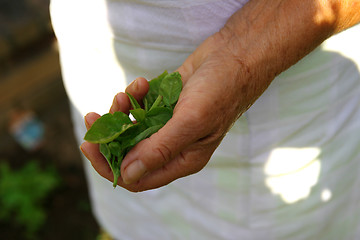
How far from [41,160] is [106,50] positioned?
163 centimetres

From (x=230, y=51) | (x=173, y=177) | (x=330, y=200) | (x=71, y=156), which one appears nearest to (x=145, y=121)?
(x=173, y=177)

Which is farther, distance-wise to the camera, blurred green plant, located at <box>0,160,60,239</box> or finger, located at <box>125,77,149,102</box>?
blurred green plant, located at <box>0,160,60,239</box>

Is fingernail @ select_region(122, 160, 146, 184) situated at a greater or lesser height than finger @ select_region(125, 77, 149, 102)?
lesser

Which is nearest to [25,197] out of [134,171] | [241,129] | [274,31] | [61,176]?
[61,176]

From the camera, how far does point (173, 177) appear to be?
3.19 ft

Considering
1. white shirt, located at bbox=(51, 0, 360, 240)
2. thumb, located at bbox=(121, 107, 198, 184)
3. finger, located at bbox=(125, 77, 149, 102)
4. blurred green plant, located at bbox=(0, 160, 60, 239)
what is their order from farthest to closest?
blurred green plant, located at bbox=(0, 160, 60, 239)
white shirt, located at bbox=(51, 0, 360, 240)
finger, located at bbox=(125, 77, 149, 102)
thumb, located at bbox=(121, 107, 198, 184)

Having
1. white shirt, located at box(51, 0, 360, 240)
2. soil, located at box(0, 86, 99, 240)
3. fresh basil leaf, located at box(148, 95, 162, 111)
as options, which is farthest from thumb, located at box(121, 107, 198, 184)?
soil, located at box(0, 86, 99, 240)

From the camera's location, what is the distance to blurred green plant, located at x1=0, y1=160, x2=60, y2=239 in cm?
240

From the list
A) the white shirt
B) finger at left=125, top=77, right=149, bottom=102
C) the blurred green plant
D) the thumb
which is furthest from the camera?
the blurred green plant

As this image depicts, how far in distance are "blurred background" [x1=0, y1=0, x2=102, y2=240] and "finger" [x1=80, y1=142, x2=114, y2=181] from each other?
62.1 inches

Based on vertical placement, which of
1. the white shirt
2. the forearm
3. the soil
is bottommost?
the soil

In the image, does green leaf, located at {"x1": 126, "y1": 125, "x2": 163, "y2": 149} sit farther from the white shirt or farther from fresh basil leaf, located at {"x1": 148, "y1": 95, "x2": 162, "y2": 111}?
the white shirt

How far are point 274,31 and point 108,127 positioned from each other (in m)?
0.41

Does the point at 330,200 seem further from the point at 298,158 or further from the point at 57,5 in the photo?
the point at 57,5
